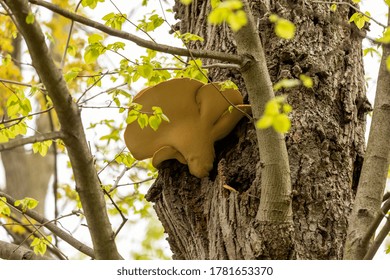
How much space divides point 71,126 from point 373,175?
130 cm

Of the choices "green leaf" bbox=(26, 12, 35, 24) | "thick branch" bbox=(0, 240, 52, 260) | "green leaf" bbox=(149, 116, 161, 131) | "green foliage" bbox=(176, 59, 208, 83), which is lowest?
"thick branch" bbox=(0, 240, 52, 260)

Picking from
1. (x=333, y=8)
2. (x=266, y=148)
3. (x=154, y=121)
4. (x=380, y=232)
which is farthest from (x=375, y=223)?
(x=333, y=8)

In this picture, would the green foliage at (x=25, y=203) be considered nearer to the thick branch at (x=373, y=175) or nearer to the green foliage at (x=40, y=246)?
the green foliage at (x=40, y=246)

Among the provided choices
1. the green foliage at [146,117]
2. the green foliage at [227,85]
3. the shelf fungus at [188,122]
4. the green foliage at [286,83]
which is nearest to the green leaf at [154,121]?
the green foliage at [146,117]

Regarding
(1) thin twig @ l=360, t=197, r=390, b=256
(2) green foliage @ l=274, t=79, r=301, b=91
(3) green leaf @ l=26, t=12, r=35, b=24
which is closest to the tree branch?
(1) thin twig @ l=360, t=197, r=390, b=256

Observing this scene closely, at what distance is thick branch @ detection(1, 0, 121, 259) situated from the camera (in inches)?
93.5

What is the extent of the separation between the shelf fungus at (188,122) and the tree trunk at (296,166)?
76 millimetres

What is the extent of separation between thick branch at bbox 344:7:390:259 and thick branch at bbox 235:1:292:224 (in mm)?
287

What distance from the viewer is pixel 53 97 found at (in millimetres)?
2451

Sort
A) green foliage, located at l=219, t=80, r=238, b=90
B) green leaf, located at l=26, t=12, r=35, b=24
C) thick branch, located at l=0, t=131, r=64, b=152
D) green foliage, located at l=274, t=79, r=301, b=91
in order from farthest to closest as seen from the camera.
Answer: green foliage, located at l=219, t=80, r=238, b=90
green leaf, located at l=26, t=12, r=35, b=24
thick branch, located at l=0, t=131, r=64, b=152
green foliage, located at l=274, t=79, r=301, b=91

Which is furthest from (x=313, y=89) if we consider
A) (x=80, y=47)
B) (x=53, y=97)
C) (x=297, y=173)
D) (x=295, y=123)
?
(x=80, y=47)

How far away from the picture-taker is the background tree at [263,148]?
2.56 meters

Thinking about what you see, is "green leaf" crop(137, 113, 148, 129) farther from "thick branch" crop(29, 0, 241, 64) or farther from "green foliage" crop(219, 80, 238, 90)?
"thick branch" crop(29, 0, 241, 64)

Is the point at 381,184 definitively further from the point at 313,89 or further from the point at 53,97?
the point at 53,97
